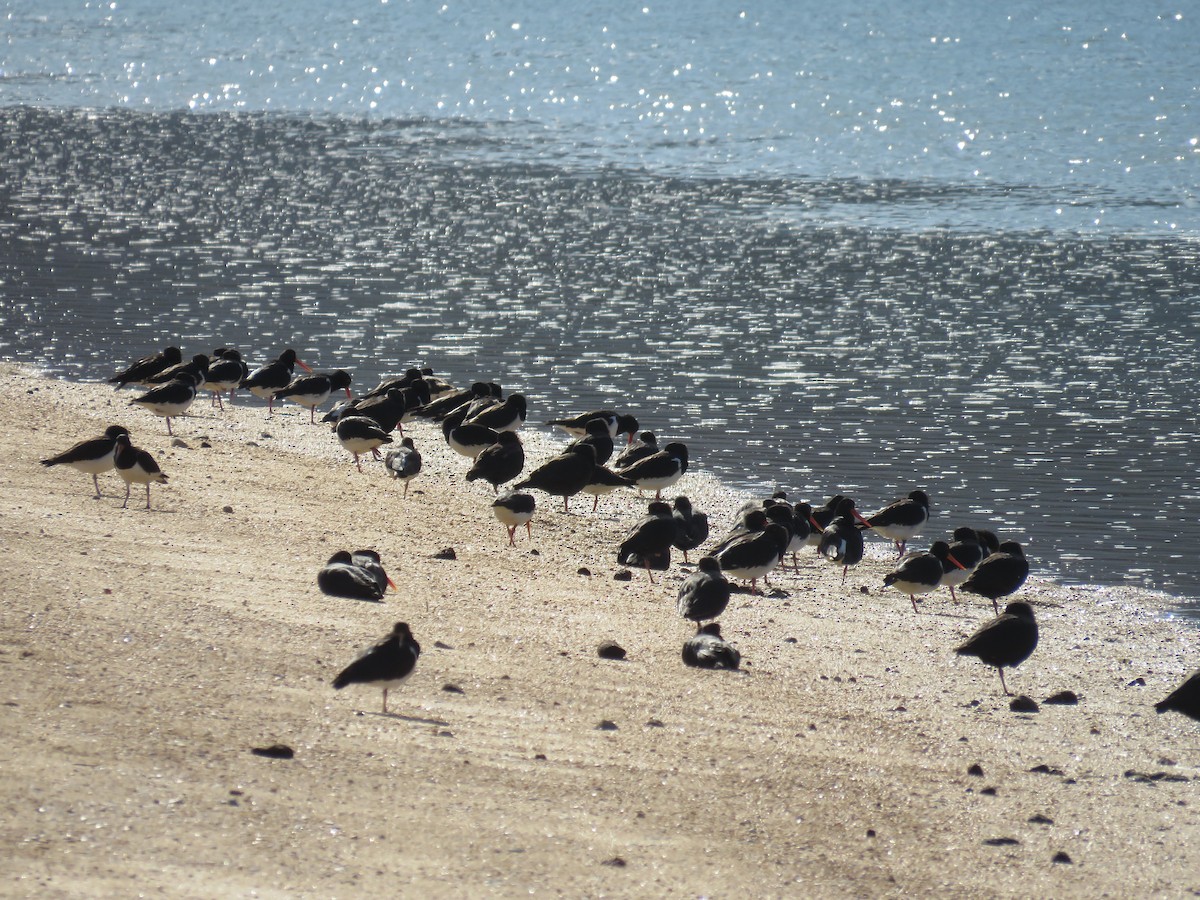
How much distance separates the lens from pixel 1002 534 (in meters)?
17.5

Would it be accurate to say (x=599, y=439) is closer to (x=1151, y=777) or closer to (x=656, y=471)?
(x=656, y=471)

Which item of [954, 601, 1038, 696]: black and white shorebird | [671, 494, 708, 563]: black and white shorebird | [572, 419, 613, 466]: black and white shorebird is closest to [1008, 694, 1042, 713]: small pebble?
[954, 601, 1038, 696]: black and white shorebird

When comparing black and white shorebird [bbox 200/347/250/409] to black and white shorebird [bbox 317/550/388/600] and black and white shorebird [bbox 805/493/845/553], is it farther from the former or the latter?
black and white shorebird [bbox 317/550/388/600]

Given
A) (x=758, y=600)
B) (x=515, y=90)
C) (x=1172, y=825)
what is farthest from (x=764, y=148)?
(x=1172, y=825)

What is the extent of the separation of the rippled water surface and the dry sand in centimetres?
442

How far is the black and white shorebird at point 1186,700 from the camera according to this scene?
1155 cm

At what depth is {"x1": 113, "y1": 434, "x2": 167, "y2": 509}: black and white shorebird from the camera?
15469mm

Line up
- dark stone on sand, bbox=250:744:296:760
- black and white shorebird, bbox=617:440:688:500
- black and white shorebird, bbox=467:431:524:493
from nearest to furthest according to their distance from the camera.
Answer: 1. dark stone on sand, bbox=250:744:296:760
2. black and white shorebird, bbox=467:431:524:493
3. black and white shorebird, bbox=617:440:688:500

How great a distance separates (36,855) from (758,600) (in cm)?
845

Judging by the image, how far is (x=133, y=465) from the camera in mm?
15555

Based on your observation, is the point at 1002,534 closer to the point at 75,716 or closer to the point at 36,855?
the point at 75,716

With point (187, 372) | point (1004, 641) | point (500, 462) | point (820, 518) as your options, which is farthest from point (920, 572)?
point (187, 372)

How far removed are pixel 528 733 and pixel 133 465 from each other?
6669 mm

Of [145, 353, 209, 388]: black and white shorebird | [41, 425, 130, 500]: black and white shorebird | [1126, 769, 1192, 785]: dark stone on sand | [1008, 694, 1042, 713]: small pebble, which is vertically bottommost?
[1008, 694, 1042, 713]: small pebble
